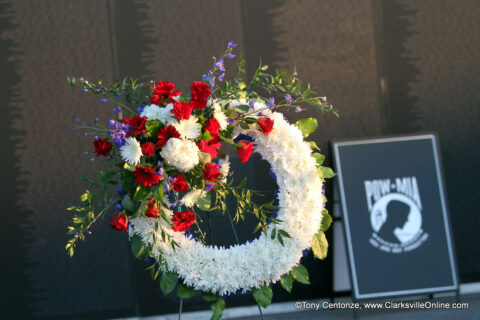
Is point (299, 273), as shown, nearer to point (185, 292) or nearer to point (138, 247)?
point (185, 292)

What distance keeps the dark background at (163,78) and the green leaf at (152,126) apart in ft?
5.03

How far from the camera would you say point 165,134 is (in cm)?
199

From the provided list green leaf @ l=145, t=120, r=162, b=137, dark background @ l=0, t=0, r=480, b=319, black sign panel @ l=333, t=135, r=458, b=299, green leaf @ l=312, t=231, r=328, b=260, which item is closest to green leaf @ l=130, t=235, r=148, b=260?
green leaf @ l=145, t=120, r=162, b=137

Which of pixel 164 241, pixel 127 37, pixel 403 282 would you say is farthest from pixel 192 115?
pixel 403 282

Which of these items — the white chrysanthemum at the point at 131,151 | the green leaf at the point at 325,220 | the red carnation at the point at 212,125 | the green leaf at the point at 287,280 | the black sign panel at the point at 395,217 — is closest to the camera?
the white chrysanthemum at the point at 131,151

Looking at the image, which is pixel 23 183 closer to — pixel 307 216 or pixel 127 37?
pixel 127 37

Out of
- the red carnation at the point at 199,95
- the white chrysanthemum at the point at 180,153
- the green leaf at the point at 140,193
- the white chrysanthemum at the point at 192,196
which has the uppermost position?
the red carnation at the point at 199,95

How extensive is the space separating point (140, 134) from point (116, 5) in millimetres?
1669

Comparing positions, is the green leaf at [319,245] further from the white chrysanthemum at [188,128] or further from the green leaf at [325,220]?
the white chrysanthemum at [188,128]

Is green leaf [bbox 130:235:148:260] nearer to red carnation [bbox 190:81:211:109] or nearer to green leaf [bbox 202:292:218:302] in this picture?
green leaf [bbox 202:292:218:302]

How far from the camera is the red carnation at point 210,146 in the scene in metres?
2.04

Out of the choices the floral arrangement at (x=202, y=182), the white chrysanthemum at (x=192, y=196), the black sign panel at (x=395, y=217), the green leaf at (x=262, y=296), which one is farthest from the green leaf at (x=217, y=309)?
the black sign panel at (x=395, y=217)

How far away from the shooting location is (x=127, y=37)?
11.5ft

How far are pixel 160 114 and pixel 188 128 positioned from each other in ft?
0.36
